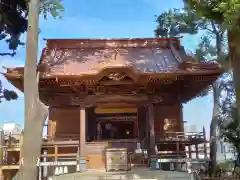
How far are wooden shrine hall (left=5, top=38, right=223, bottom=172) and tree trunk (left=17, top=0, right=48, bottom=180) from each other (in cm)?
268

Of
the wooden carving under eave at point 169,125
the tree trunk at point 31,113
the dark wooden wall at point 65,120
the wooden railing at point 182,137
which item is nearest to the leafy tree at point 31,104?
the tree trunk at point 31,113

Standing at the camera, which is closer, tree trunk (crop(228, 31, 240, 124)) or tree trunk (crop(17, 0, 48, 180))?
tree trunk (crop(228, 31, 240, 124))

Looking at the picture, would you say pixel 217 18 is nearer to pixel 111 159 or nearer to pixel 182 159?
pixel 182 159

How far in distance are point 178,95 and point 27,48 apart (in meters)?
7.03

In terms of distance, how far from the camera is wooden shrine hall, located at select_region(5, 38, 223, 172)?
12227 millimetres

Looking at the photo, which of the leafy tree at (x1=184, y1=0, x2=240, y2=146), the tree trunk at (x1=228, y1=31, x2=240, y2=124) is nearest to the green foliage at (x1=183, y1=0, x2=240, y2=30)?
the leafy tree at (x1=184, y1=0, x2=240, y2=146)

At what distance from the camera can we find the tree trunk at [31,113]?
798 centimetres

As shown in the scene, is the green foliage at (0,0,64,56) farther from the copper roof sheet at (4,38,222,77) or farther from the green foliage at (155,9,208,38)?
the green foliage at (155,9,208,38)

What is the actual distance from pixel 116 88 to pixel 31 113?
5628mm

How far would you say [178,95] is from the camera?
1387 centimetres

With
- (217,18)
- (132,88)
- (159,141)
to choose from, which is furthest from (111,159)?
(217,18)

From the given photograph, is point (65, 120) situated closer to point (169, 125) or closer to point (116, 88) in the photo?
point (116, 88)

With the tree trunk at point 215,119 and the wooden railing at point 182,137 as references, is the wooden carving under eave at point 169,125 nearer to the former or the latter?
the wooden railing at point 182,137

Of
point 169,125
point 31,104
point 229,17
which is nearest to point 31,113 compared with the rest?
point 31,104
